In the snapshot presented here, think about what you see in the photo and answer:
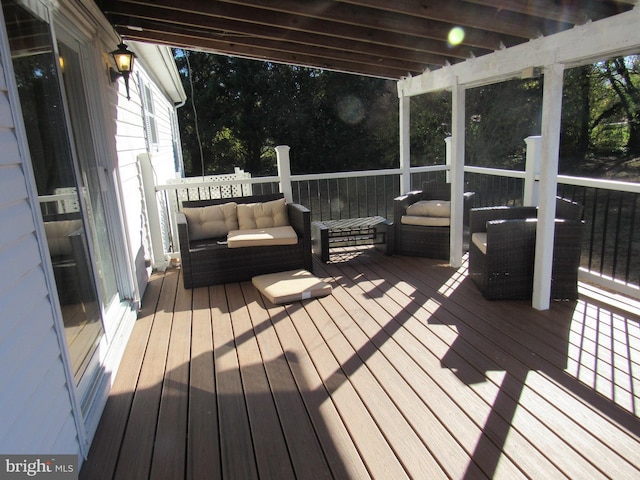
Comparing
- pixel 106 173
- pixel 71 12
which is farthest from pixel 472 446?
pixel 71 12

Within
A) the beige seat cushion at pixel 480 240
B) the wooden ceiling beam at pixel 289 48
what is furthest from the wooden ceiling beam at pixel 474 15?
the beige seat cushion at pixel 480 240

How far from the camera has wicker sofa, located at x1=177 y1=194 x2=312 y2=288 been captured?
434 cm

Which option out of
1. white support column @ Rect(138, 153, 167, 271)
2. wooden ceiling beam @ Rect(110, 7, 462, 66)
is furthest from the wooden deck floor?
wooden ceiling beam @ Rect(110, 7, 462, 66)

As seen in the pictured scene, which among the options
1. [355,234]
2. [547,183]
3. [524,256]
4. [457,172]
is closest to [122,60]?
Result: [355,234]

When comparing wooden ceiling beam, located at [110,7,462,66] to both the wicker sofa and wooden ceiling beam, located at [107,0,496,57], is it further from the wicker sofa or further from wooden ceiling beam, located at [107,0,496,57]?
the wicker sofa

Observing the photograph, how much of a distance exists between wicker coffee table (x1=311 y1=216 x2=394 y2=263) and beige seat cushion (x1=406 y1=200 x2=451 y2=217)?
0.31 meters

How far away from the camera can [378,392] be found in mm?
2432

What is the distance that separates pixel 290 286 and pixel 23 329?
8.69 feet

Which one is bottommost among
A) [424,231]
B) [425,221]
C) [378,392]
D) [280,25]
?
[378,392]

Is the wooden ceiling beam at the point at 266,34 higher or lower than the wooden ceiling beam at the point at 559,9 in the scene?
higher

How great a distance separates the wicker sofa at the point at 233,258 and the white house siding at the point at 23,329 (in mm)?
2513

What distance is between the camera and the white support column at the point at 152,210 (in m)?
4.89

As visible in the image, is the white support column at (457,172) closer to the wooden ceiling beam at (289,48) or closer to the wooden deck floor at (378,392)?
the wooden ceiling beam at (289,48)

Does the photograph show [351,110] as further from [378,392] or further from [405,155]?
[378,392]
